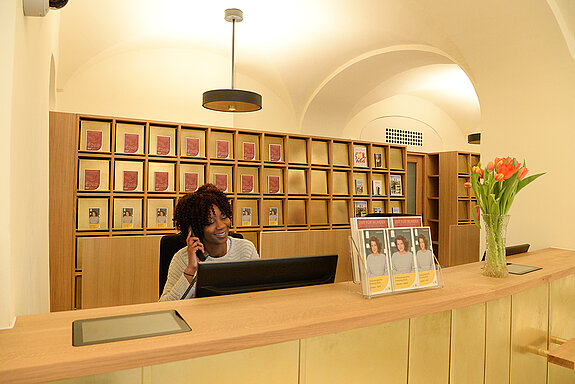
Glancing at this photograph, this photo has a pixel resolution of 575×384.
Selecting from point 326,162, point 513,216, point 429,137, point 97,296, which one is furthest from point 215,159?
point 429,137

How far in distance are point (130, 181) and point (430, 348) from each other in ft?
13.9

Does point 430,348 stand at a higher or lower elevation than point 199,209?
lower

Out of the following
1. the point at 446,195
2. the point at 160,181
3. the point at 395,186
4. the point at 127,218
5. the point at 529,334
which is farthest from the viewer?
the point at 446,195

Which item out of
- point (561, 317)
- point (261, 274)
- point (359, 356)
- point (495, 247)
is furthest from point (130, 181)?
point (561, 317)

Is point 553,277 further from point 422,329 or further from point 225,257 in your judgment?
point 225,257

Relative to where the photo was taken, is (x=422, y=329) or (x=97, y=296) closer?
(x=422, y=329)

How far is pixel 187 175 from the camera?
5.22 meters

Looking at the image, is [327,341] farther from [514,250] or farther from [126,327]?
[514,250]

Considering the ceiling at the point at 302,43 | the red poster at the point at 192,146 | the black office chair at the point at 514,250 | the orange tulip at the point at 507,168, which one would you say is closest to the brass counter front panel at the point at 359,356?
the orange tulip at the point at 507,168

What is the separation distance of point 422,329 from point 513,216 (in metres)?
2.40

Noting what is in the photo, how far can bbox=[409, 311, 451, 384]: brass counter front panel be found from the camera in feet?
4.74

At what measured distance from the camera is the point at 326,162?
6191 millimetres

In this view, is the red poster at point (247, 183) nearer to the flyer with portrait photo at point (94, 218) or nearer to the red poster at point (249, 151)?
the red poster at point (249, 151)

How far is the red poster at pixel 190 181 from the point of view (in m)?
5.22
